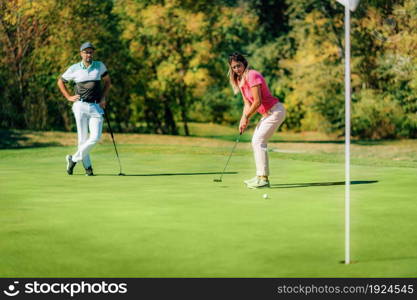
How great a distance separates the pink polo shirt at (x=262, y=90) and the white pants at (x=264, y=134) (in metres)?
0.10

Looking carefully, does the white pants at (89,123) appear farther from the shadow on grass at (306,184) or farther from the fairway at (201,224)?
the shadow on grass at (306,184)

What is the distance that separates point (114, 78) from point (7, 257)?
1099 inches

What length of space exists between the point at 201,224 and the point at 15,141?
16.4 metres

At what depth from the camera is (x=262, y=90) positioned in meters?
12.0

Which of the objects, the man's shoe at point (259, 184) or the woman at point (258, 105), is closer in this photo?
the woman at point (258, 105)

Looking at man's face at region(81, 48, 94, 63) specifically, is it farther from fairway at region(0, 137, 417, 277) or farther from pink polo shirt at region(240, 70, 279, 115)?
pink polo shirt at region(240, 70, 279, 115)

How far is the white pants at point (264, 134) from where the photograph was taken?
12118 millimetres

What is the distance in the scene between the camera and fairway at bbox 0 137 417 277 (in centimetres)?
636

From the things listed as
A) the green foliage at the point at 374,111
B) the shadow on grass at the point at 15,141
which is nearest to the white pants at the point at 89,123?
the shadow on grass at the point at 15,141

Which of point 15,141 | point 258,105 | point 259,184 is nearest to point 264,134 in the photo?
point 258,105

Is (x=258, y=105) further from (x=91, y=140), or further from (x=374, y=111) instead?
(x=374, y=111)

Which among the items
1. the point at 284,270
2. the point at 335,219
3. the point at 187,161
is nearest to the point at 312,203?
the point at 335,219

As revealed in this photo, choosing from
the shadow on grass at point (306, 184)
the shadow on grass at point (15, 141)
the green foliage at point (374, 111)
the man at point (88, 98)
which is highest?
the man at point (88, 98)

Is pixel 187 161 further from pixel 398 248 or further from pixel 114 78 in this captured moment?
pixel 114 78
